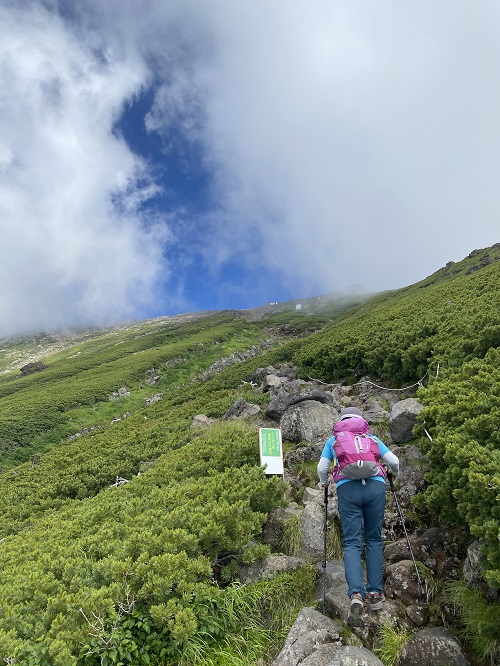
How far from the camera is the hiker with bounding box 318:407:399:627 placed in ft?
19.9

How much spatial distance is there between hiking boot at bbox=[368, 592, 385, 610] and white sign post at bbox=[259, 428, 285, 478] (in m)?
4.67

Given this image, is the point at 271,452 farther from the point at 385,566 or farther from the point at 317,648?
the point at 317,648

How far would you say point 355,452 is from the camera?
667 cm

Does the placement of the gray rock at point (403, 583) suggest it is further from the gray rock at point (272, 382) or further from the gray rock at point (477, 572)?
the gray rock at point (272, 382)

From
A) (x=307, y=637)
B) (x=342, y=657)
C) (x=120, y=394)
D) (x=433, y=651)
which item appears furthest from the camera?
(x=120, y=394)

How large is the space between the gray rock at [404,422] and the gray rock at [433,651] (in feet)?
21.3

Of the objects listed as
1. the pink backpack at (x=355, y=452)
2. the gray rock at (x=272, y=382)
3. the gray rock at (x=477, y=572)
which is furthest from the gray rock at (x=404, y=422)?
the gray rock at (x=272, y=382)

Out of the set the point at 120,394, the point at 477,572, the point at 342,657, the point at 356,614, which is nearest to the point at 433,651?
the point at 356,614

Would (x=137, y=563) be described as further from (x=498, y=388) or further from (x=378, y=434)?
(x=378, y=434)

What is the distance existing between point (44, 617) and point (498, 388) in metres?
9.44

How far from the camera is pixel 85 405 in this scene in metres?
42.8

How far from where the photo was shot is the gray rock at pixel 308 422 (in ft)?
45.2

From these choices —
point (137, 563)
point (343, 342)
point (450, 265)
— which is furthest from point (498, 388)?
point (450, 265)

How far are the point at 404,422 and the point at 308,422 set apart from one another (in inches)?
148
